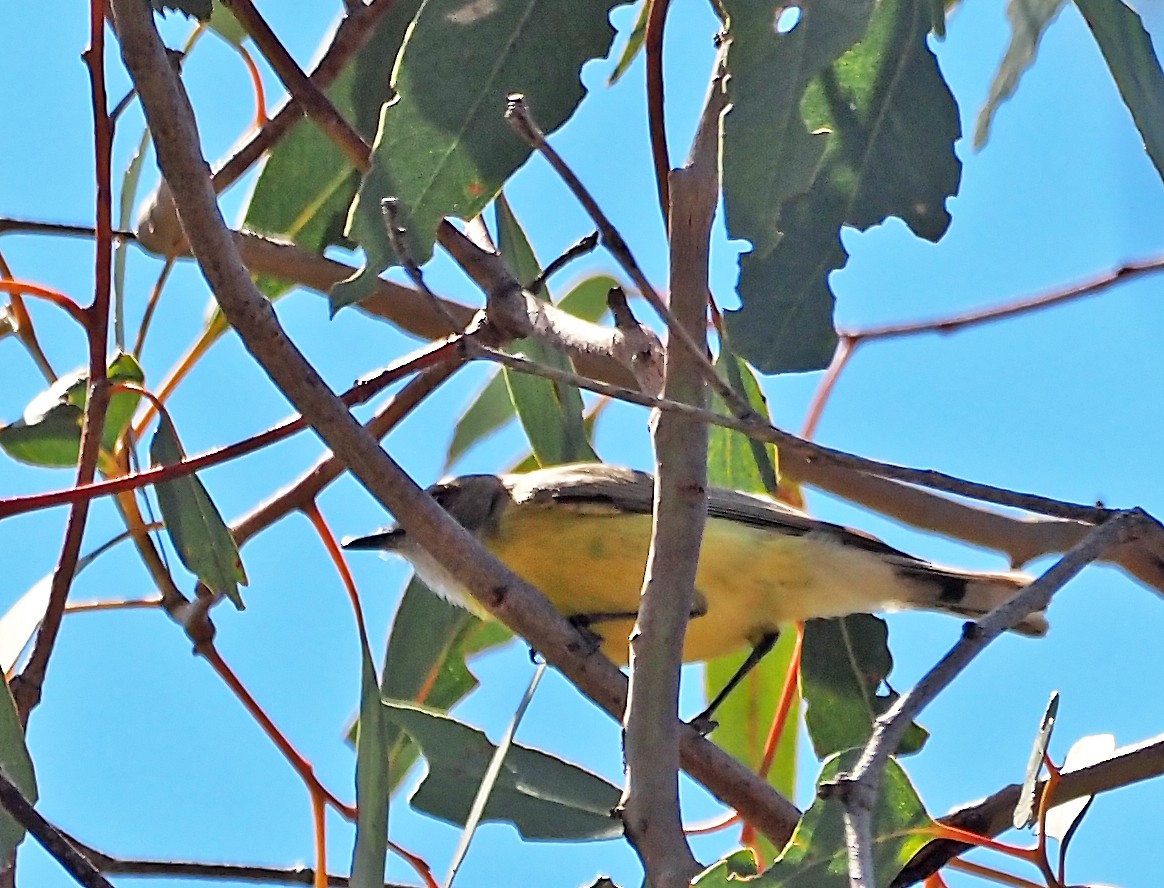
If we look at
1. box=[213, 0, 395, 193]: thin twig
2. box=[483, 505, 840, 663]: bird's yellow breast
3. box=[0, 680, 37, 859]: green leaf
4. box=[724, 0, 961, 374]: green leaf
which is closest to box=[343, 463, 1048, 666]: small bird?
box=[483, 505, 840, 663]: bird's yellow breast

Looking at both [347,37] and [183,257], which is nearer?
[347,37]

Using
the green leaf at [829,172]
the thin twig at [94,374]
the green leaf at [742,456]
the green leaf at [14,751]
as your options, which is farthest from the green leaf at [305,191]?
the green leaf at [829,172]

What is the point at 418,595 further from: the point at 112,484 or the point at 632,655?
the point at 632,655

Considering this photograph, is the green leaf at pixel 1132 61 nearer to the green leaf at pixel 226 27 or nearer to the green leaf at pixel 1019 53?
the green leaf at pixel 1019 53

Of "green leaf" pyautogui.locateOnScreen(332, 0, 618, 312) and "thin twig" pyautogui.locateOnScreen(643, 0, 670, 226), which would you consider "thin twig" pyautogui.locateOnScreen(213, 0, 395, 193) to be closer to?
"green leaf" pyautogui.locateOnScreen(332, 0, 618, 312)

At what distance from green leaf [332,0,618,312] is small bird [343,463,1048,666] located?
1194 millimetres

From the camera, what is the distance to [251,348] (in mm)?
1368

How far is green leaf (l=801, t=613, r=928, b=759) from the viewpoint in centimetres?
234

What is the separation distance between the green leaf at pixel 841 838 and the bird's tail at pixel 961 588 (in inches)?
43.1

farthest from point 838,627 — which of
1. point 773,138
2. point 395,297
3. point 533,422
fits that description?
point 773,138

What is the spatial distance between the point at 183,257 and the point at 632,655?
142 centimetres

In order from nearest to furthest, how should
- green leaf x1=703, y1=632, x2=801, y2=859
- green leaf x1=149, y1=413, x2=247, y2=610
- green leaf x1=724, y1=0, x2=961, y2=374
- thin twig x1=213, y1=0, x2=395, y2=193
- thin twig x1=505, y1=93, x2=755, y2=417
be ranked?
thin twig x1=505, y1=93, x2=755, y2=417
green leaf x1=724, y1=0, x2=961, y2=374
thin twig x1=213, y1=0, x2=395, y2=193
green leaf x1=149, y1=413, x2=247, y2=610
green leaf x1=703, y1=632, x2=801, y2=859

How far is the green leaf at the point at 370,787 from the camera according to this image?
5.32 ft

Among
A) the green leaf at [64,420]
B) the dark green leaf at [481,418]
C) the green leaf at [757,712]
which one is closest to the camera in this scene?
the green leaf at [64,420]
